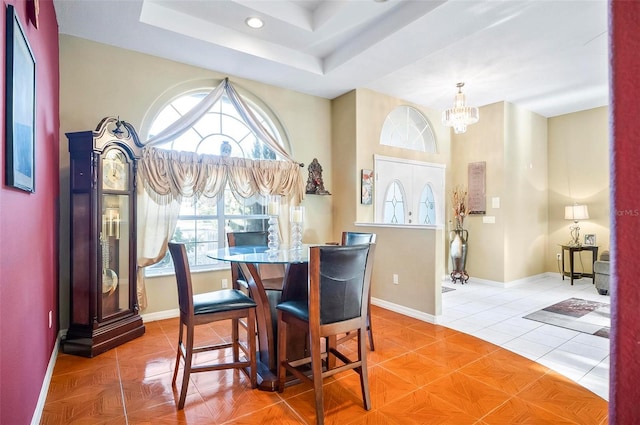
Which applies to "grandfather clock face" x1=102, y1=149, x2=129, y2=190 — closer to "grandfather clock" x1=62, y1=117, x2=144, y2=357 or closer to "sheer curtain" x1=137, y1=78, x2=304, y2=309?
"grandfather clock" x1=62, y1=117, x2=144, y2=357

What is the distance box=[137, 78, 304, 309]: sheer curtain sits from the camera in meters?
3.51

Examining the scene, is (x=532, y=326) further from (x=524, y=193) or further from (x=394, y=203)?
(x=524, y=193)

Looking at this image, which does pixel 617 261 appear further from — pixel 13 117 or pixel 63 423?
pixel 63 423

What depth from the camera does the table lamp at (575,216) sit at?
562 cm

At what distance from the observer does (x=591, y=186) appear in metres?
5.80

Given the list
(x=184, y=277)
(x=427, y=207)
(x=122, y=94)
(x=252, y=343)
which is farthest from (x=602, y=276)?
(x=122, y=94)

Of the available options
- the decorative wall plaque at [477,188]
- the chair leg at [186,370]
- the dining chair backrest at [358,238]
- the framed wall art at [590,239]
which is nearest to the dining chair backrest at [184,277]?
the chair leg at [186,370]

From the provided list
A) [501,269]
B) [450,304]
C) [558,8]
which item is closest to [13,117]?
[558,8]

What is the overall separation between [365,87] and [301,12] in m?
1.57

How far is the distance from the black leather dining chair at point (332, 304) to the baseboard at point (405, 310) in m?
1.83

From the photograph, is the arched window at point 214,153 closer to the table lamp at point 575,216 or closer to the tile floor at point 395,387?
the tile floor at point 395,387

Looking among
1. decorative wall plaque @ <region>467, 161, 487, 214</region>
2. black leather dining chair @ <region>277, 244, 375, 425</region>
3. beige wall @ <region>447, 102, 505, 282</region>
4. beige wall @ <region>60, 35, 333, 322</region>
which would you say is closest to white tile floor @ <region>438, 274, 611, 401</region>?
beige wall @ <region>447, 102, 505, 282</region>

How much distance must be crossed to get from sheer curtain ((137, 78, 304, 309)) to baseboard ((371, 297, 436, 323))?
6.18 ft

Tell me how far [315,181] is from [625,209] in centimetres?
434
